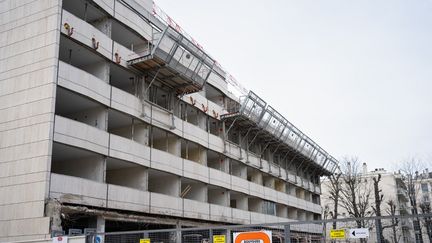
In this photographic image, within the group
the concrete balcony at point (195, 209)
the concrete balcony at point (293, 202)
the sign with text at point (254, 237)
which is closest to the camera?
the sign with text at point (254, 237)

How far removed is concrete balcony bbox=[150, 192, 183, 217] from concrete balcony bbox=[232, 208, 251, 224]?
8356 mm

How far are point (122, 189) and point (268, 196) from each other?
73.1 feet

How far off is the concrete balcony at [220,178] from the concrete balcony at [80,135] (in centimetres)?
1214

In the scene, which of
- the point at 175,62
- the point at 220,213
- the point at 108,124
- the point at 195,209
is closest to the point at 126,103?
the point at 108,124

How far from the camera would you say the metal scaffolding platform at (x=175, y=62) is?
29.3m

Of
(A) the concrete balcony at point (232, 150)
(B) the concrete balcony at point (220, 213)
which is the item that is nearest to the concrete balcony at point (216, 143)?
(A) the concrete balcony at point (232, 150)

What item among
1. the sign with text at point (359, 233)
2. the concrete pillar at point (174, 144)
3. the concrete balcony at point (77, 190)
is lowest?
the sign with text at point (359, 233)

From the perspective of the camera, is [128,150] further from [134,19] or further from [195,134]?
[134,19]

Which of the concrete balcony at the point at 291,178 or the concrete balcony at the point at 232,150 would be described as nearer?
the concrete balcony at the point at 232,150

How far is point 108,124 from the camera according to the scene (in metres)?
30.9

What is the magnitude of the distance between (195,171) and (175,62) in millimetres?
8354

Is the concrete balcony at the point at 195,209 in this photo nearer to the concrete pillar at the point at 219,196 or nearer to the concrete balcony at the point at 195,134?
the concrete pillar at the point at 219,196

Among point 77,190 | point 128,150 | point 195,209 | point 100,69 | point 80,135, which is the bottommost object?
point 195,209

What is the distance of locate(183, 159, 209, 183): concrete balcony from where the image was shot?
1321 inches
